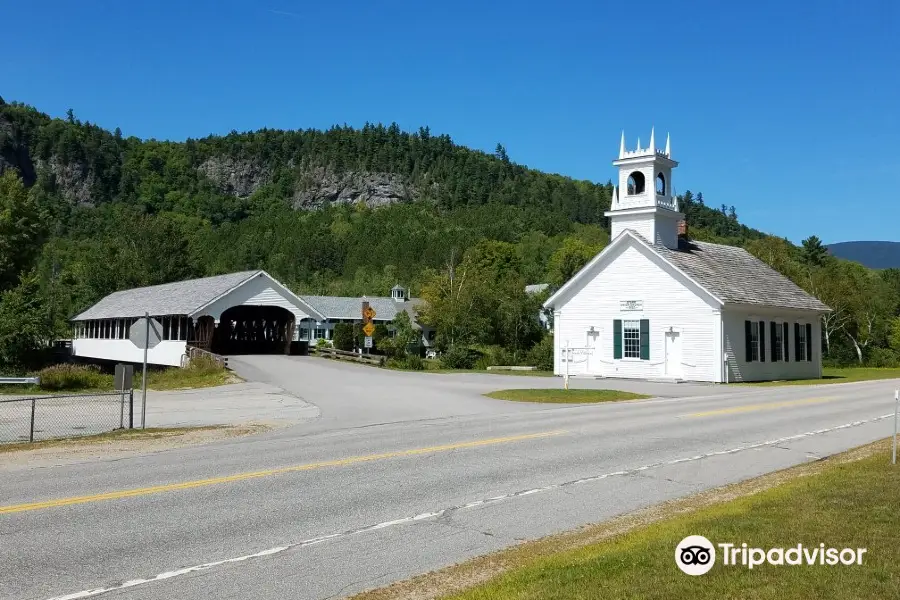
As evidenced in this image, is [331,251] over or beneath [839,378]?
over

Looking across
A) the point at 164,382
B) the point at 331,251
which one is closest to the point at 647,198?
the point at 164,382

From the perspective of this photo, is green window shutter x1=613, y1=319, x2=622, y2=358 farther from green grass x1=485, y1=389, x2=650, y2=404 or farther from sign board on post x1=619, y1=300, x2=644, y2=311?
green grass x1=485, y1=389, x2=650, y2=404

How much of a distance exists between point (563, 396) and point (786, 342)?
61.4ft

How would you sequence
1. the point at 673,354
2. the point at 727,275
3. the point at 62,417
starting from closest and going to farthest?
the point at 62,417
the point at 673,354
the point at 727,275

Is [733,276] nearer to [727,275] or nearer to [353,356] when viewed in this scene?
[727,275]

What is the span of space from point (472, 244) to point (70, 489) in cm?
13290

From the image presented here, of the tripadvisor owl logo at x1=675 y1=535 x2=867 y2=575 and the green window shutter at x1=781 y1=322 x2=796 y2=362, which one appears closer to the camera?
the tripadvisor owl logo at x1=675 y1=535 x2=867 y2=575

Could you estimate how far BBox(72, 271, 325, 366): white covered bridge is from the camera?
158 feet

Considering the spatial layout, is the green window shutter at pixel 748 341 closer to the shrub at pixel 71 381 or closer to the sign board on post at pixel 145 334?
the sign board on post at pixel 145 334

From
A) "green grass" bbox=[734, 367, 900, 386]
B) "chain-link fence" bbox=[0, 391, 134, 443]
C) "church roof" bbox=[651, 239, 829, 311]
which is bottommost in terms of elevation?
"chain-link fence" bbox=[0, 391, 134, 443]

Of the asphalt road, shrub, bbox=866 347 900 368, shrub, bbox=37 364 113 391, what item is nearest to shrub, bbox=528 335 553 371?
shrub, bbox=37 364 113 391

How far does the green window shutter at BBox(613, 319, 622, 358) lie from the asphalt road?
17144 mm

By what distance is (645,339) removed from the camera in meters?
37.7

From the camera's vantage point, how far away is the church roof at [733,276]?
36.5 meters
